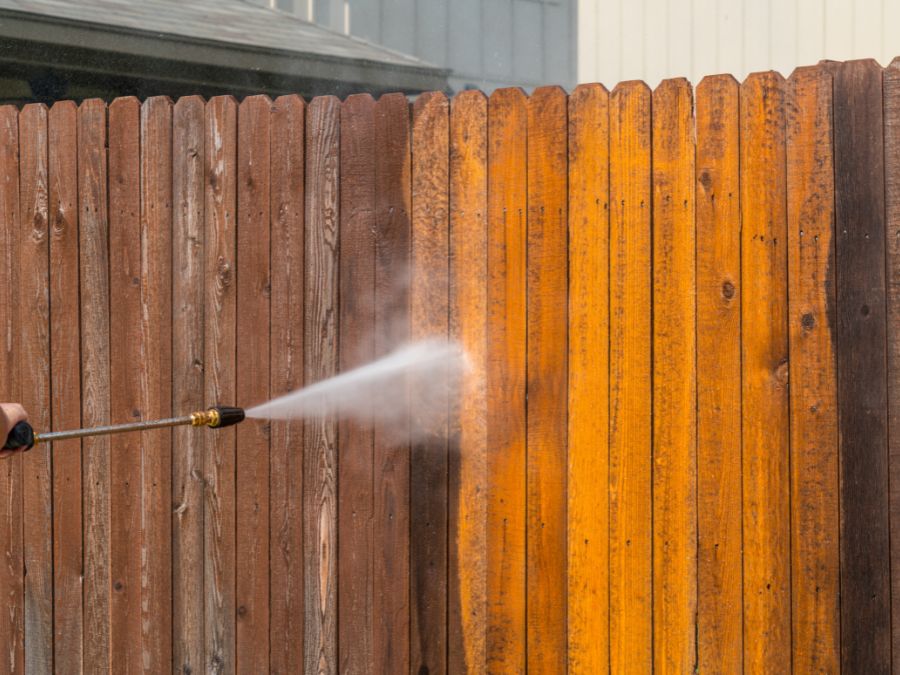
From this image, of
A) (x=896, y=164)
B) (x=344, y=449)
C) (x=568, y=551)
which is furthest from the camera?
(x=344, y=449)

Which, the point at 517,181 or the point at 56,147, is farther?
the point at 56,147

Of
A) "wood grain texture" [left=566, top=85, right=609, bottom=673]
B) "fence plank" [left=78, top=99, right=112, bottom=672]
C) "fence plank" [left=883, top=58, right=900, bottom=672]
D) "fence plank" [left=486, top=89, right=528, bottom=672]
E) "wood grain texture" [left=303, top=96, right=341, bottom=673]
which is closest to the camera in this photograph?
"fence plank" [left=883, top=58, right=900, bottom=672]

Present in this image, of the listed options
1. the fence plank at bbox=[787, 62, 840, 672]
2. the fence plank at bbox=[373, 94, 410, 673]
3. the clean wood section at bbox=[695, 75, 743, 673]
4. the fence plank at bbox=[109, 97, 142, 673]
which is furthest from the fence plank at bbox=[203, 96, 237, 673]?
the fence plank at bbox=[787, 62, 840, 672]

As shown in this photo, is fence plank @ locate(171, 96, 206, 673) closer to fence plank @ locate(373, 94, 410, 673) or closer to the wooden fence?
the wooden fence

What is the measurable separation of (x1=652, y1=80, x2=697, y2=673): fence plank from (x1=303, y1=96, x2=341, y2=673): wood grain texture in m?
1.16

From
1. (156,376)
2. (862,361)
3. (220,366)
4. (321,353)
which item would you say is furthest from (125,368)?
(862,361)

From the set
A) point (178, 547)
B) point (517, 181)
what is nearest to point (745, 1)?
point (517, 181)

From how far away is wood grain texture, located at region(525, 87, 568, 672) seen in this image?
12.3ft

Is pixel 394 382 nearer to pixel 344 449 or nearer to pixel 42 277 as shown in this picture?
pixel 344 449

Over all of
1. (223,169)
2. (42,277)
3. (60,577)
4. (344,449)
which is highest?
(223,169)

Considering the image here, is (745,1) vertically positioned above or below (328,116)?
above

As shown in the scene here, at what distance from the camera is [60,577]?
4570 millimetres

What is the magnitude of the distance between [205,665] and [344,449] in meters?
1.05

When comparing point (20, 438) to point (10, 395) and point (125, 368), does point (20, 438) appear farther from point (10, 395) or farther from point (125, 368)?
point (10, 395)
